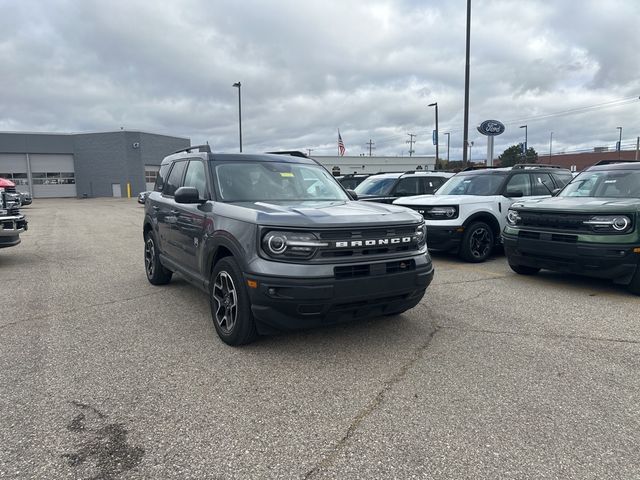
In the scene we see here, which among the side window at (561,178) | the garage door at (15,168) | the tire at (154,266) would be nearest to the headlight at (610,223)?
the side window at (561,178)

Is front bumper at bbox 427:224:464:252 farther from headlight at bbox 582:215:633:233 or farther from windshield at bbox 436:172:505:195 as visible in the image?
headlight at bbox 582:215:633:233

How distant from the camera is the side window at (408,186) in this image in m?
11.7

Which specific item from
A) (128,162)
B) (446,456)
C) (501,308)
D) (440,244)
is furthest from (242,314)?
(128,162)

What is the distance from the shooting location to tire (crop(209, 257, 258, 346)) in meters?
3.86

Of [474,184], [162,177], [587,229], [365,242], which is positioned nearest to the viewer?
[365,242]

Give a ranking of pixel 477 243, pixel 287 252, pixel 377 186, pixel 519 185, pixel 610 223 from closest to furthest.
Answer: pixel 287 252
pixel 610 223
pixel 477 243
pixel 519 185
pixel 377 186

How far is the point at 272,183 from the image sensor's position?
4.96 m

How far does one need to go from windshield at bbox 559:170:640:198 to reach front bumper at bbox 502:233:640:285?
48.2 inches

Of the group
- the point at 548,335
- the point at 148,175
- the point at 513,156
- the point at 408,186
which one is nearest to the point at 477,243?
the point at 408,186

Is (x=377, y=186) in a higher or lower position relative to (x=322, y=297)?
higher

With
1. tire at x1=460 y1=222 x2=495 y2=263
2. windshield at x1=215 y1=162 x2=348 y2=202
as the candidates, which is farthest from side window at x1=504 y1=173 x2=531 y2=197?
windshield at x1=215 y1=162 x2=348 y2=202

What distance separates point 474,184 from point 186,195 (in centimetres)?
666

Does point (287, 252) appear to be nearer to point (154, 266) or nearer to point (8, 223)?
point (154, 266)

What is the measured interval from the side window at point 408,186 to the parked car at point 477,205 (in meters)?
2.10
